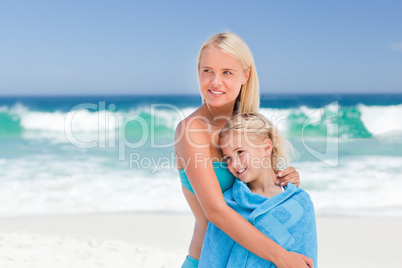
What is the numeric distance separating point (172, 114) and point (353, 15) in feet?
46.8

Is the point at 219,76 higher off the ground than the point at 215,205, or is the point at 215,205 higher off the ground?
the point at 219,76

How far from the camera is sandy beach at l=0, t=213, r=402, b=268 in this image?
4.35 meters

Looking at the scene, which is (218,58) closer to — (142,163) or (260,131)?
(260,131)

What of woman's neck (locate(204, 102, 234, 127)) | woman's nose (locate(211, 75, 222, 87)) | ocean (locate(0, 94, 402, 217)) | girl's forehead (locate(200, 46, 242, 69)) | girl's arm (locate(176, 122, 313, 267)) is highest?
girl's forehead (locate(200, 46, 242, 69))

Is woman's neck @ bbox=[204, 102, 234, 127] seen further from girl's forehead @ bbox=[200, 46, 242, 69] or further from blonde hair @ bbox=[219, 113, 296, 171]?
girl's forehead @ bbox=[200, 46, 242, 69]

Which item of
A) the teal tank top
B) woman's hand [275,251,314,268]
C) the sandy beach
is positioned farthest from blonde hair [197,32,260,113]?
the sandy beach

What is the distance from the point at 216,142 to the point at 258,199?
40cm

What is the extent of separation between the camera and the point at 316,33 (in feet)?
91.3

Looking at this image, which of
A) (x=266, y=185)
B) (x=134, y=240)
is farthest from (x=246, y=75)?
(x=134, y=240)

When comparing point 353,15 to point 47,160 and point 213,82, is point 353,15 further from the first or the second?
point 213,82

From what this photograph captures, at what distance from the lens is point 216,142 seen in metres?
2.23

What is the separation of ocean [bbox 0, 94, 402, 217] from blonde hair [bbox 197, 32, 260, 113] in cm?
453

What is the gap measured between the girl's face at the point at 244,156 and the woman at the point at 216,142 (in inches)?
3.6

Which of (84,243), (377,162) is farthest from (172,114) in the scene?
(84,243)
